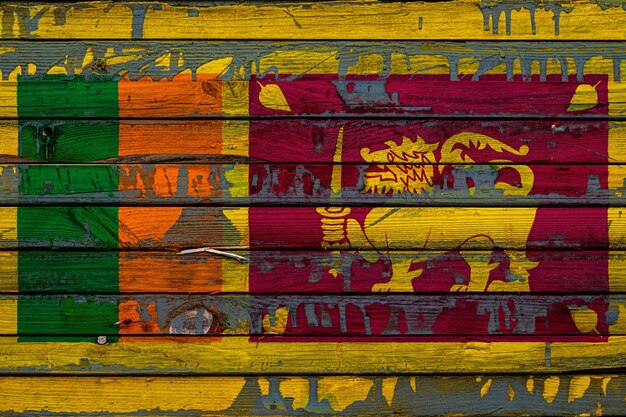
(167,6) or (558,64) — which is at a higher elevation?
(167,6)

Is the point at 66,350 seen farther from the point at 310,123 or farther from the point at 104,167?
the point at 310,123

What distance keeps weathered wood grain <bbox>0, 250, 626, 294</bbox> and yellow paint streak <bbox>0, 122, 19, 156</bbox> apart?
1.14 feet

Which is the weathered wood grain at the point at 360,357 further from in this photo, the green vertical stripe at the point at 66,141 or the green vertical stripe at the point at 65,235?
the green vertical stripe at the point at 66,141

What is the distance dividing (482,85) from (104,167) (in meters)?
1.32

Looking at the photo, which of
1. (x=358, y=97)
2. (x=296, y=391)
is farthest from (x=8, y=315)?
(x=358, y=97)

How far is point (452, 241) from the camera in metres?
1.76

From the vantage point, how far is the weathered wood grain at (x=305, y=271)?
175 cm

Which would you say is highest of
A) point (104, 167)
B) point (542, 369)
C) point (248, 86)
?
point (248, 86)

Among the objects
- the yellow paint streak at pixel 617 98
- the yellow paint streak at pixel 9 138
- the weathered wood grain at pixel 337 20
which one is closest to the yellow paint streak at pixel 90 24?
the weathered wood grain at pixel 337 20

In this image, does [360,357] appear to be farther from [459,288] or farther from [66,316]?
[66,316]

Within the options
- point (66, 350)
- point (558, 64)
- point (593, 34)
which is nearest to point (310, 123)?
point (558, 64)

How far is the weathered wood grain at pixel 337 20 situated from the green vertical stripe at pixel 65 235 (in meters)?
0.35

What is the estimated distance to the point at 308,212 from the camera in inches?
69.2

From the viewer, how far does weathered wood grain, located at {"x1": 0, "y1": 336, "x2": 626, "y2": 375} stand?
1748mm
